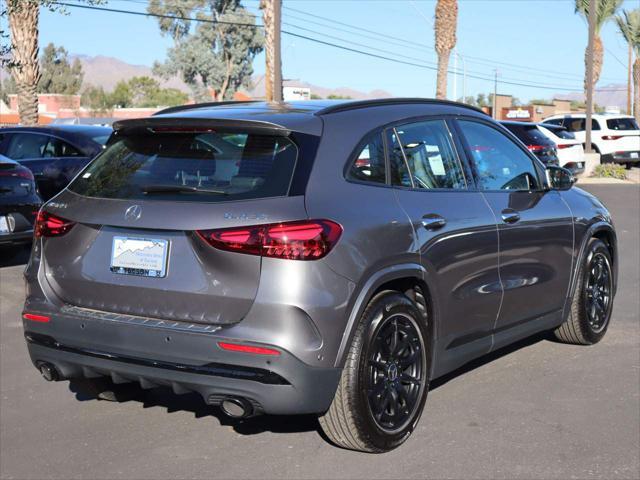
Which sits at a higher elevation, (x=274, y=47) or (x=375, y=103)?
(x=274, y=47)

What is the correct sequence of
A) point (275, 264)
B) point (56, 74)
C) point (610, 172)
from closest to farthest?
point (275, 264) < point (610, 172) < point (56, 74)

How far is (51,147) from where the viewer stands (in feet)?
47.2

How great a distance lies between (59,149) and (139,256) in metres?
10.5

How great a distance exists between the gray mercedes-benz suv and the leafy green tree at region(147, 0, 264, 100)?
7025 cm

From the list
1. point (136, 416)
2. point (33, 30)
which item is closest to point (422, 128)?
point (136, 416)

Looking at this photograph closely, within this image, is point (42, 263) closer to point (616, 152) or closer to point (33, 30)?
point (33, 30)

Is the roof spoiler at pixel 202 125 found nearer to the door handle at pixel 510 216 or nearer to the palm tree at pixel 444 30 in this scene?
the door handle at pixel 510 216

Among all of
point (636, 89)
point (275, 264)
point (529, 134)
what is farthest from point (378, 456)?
point (636, 89)

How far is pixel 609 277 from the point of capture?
Answer: 732 centimetres

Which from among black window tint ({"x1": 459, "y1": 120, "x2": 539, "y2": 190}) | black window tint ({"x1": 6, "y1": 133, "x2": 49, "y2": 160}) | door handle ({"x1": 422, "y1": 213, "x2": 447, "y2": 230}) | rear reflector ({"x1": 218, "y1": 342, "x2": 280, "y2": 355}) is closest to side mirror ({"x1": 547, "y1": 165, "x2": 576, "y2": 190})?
black window tint ({"x1": 459, "y1": 120, "x2": 539, "y2": 190})

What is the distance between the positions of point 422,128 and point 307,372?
1.80 m

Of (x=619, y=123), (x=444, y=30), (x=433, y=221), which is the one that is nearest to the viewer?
(x=433, y=221)

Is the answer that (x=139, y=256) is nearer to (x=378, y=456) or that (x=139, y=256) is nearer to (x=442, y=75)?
(x=378, y=456)

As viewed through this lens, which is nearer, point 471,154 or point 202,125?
point 202,125
